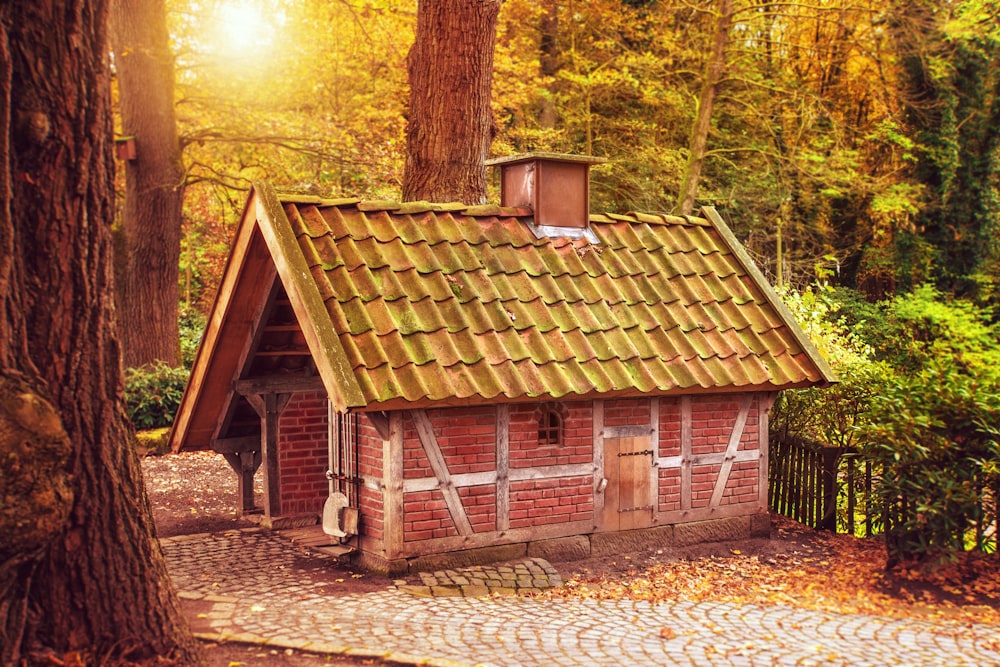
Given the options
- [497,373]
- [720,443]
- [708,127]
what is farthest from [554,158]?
[708,127]

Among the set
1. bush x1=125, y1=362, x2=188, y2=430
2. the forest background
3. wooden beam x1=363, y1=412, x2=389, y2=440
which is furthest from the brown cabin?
the forest background

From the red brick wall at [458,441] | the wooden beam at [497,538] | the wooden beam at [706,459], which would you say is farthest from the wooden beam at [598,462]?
the red brick wall at [458,441]

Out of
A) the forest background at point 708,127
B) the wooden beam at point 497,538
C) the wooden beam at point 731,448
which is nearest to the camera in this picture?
the wooden beam at point 497,538

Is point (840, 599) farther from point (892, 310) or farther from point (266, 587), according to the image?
point (892, 310)

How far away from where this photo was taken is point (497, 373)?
28.5ft

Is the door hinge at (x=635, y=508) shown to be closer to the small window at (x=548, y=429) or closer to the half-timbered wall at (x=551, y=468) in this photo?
the half-timbered wall at (x=551, y=468)

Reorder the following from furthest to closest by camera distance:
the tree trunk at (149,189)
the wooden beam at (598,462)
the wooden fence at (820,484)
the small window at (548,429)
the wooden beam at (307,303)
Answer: the tree trunk at (149,189) < the wooden fence at (820,484) < the wooden beam at (598,462) < the small window at (548,429) < the wooden beam at (307,303)

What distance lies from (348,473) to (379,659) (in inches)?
118

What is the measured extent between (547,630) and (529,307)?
3.46 metres

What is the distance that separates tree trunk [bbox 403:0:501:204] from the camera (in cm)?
1243

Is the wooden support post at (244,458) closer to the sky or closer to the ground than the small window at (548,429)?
closer to the ground

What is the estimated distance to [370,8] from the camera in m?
18.7

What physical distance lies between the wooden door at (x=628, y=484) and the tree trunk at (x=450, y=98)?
4.36 metres

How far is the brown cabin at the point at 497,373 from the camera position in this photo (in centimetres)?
853
